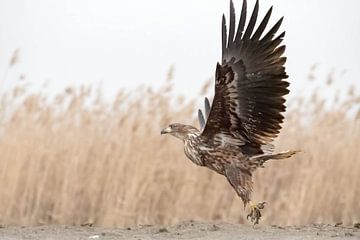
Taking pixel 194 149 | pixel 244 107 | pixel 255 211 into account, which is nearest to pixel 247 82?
pixel 244 107

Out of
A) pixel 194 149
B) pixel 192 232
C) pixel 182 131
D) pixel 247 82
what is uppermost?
pixel 247 82

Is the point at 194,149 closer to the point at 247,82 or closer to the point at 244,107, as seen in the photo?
the point at 244,107

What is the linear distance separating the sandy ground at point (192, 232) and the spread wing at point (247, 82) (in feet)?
2.52

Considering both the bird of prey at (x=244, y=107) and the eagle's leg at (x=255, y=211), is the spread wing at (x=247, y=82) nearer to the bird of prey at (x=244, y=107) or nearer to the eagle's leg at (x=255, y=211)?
the bird of prey at (x=244, y=107)

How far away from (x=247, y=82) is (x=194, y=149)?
0.53 meters

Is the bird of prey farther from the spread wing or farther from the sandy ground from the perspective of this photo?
the sandy ground

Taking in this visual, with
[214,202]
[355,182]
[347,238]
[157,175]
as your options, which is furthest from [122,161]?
[347,238]

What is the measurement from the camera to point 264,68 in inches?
176

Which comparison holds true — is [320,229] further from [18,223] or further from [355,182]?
[18,223]

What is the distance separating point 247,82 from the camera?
4520 mm

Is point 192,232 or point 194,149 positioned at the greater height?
point 194,149

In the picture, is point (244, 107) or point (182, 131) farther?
point (182, 131)

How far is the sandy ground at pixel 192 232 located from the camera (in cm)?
510

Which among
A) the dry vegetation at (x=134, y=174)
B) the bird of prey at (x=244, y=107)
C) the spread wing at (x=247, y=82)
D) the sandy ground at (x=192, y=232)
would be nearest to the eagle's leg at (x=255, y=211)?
the bird of prey at (x=244, y=107)
